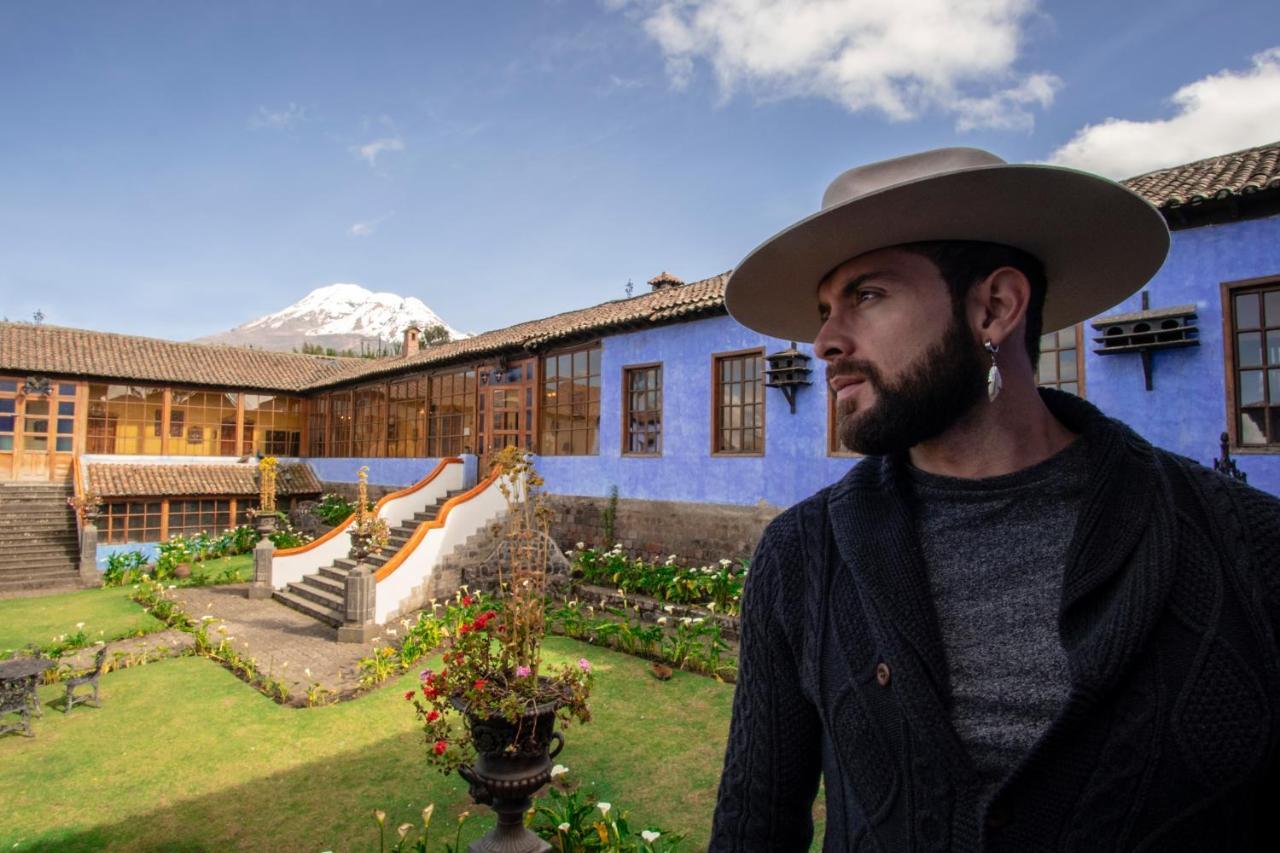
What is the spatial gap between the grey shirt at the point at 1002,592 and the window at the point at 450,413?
15.5 meters

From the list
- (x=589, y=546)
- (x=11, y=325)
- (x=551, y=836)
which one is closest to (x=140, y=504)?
(x=11, y=325)

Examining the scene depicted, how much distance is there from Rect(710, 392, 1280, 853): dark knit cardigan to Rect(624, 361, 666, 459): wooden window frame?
418 inches

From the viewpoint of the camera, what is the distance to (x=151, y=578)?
15727mm

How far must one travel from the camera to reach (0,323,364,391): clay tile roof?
18531 mm

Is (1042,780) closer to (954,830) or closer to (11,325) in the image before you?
(954,830)

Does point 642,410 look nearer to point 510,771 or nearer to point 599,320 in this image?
point 599,320

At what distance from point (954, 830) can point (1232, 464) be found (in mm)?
7588

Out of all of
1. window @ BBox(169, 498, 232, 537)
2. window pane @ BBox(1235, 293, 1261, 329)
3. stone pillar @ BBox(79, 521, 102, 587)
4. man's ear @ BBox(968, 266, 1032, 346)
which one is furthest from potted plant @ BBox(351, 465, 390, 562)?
window pane @ BBox(1235, 293, 1261, 329)

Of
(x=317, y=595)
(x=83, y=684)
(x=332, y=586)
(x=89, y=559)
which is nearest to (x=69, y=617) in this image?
(x=89, y=559)

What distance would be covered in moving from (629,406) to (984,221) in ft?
37.8

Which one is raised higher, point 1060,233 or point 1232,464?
Answer: point 1060,233

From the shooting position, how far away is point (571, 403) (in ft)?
45.7

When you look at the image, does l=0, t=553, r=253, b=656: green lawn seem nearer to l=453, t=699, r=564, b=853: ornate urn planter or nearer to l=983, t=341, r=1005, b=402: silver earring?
l=453, t=699, r=564, b=853: ornate urn planter

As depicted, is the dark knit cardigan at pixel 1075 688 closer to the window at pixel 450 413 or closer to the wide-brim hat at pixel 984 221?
A: the wide-brim hat at pixel 984 221
